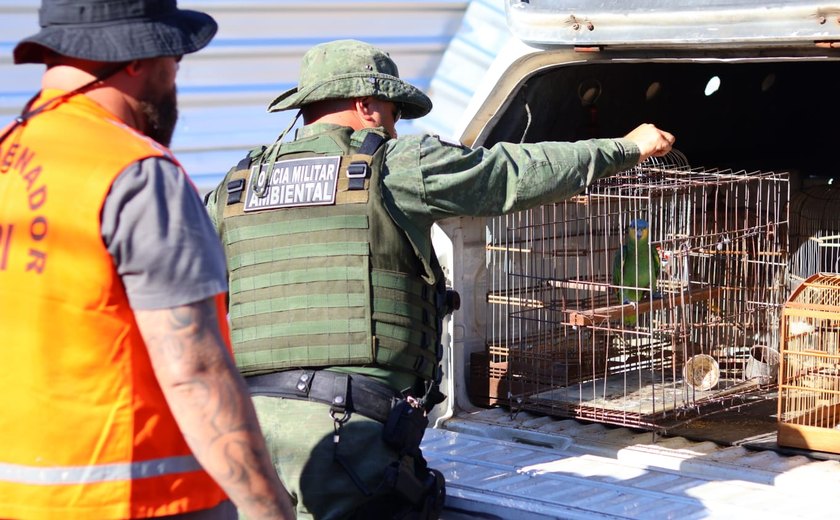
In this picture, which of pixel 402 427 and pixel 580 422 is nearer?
pixel 402 427

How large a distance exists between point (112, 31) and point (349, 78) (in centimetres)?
129

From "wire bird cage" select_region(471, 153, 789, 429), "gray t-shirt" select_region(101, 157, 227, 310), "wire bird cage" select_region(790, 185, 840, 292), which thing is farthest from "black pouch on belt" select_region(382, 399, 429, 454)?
"wire bird cage" select_region(790, 185, 840, 292)

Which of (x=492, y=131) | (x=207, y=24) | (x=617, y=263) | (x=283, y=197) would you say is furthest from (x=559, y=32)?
(x=207, y=24)

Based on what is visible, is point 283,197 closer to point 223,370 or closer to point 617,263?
point 223,370

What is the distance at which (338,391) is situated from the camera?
3.11 m

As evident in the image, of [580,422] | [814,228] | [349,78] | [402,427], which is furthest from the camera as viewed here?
[814,228]

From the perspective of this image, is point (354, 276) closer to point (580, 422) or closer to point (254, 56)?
point (580, 422)

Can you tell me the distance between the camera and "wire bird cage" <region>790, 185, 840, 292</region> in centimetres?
647

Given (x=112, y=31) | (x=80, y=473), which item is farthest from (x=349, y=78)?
(x=80, y=473)

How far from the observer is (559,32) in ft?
14.0

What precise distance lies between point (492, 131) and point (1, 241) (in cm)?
295

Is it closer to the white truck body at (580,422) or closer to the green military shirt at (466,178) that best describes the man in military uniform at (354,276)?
the green military shirt at (466,178)

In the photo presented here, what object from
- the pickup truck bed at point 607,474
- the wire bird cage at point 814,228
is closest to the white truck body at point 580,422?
the pickup truck bed at point 607,474

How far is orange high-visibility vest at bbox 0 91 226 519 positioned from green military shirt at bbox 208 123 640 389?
1191 mm
